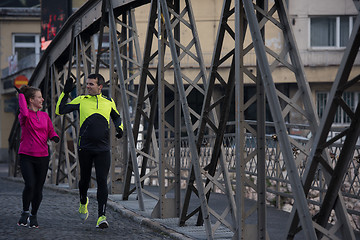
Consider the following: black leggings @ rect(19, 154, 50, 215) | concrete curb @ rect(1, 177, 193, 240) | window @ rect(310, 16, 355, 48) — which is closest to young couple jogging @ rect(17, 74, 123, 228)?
black leggings @ rect(19, 154, 50, 215)

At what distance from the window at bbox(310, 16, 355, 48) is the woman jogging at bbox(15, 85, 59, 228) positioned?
2825 cm

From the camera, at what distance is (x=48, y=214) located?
1102 centimetres

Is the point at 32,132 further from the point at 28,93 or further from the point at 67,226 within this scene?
the point at 67,226

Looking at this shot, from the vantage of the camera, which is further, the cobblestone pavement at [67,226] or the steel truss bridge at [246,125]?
the cobblestone pavement at [67,226]

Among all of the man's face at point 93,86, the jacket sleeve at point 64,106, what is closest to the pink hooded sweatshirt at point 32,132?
the jacket sleeve at point 64,106

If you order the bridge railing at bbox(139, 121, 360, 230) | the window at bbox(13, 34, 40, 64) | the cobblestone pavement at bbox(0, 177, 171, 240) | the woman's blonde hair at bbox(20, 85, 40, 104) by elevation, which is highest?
the window at bbox(13, 34, 40, 64)

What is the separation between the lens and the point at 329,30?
3703 centimetres

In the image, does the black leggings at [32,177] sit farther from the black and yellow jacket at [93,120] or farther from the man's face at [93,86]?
the man's face at [93,86]

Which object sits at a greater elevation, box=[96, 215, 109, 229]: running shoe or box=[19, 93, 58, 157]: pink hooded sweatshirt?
box=[19, 93, 58, 157]: pink hooded sweatshirt

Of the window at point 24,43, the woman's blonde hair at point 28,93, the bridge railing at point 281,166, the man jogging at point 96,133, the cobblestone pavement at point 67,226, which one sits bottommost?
the cobblestone pavement at point 67,226

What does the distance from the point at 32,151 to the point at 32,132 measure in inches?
8.9

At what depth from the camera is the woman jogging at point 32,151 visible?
9.45m

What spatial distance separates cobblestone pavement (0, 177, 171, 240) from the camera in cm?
883

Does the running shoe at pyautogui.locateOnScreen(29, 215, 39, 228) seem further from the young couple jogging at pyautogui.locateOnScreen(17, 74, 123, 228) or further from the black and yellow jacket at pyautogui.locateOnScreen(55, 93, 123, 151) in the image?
the black and yellow jacket at pyautogui.locateOnScreen(55, 93, 123, 151)
